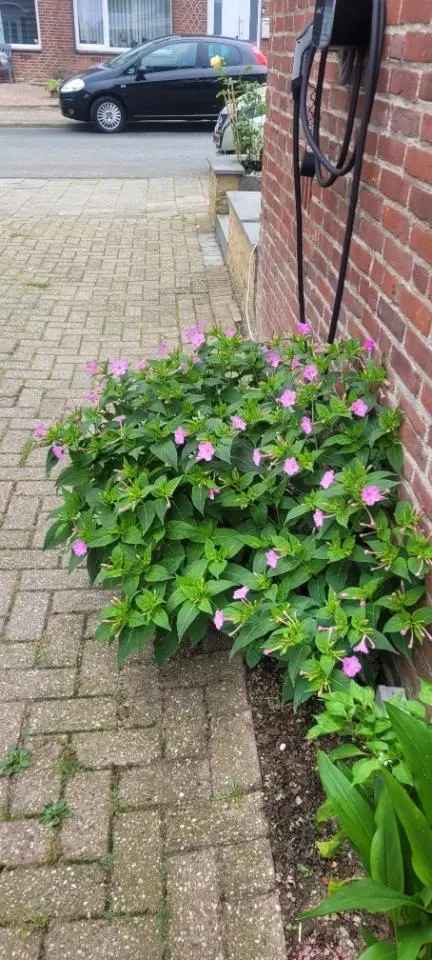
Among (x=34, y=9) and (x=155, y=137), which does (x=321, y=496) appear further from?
(x=34, y=9)

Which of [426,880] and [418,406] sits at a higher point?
[418,406]

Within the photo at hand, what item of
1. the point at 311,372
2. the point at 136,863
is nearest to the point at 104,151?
the point at 311,372

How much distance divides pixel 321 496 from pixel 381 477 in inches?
6.5

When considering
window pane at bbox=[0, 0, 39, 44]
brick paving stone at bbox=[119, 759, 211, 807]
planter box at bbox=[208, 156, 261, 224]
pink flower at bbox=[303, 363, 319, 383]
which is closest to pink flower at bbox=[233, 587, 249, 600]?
brick paving stone at bbox=[119, 759, 211, 807]

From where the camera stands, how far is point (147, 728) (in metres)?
2.29

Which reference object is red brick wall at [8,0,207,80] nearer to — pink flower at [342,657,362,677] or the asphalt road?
the asphalt road

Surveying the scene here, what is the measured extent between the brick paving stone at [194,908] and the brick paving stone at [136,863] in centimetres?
4

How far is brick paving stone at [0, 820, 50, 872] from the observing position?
193 centimetres

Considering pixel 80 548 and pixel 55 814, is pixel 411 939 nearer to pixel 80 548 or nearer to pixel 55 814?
pixel 55 814

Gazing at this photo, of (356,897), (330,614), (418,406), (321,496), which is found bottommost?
(356,897)

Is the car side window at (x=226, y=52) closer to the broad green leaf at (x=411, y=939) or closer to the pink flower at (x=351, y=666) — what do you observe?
the pink flower at (x=351, y=666)

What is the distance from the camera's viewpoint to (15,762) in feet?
7.18

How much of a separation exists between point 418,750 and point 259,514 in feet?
3.06

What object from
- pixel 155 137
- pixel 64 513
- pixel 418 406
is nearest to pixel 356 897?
pixel 418 406
